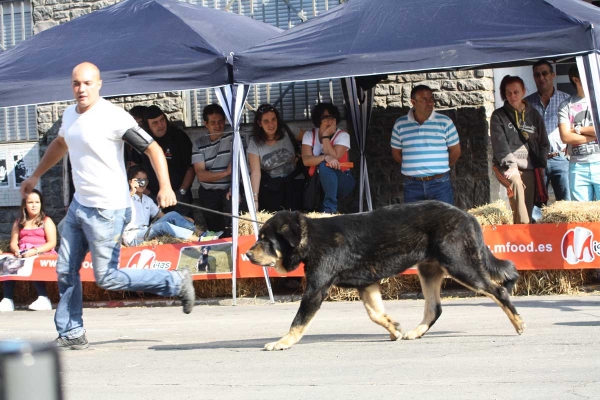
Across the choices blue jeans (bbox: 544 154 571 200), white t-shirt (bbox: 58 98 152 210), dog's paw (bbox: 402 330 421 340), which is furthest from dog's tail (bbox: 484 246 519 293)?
blue jeans (bbox: 544 154 571 200)

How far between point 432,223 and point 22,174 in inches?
396

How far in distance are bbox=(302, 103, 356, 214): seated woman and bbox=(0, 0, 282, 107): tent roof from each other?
4.48ft

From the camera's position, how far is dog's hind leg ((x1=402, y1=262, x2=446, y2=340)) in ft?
21.7

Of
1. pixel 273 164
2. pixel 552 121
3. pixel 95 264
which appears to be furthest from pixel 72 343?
pixel 552 121

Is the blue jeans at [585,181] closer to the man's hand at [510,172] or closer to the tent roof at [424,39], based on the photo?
the man's hand at [510,172]

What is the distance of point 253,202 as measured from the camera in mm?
9977

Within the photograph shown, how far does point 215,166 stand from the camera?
11.5m

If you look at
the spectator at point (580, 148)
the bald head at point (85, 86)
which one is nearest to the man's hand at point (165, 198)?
the bald head at point (85, 86)

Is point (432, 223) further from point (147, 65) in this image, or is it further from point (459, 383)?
point (147, 65)

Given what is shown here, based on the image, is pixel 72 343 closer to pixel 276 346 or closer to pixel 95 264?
pixel 95 264

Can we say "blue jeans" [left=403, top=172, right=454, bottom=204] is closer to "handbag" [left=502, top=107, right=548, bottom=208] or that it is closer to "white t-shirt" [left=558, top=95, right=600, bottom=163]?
"handbag" [left=502, top=107, right=548, bottom=208]

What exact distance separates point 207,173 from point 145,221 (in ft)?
3.41

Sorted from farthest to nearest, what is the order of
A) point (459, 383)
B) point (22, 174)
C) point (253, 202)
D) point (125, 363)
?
1. point (22, 174)
2. point (253, 202)
3. point (125, 363)
4. point (459, 383)

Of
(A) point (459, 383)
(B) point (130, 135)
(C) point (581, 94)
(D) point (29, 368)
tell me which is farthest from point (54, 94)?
(D) point (29, 368)
